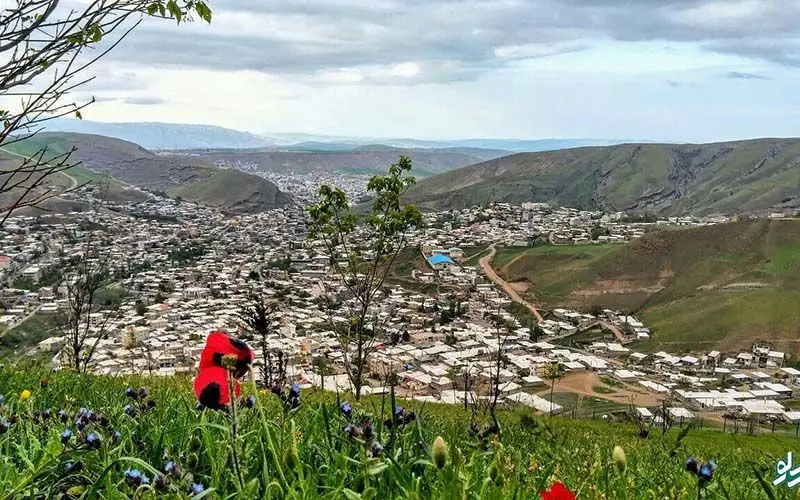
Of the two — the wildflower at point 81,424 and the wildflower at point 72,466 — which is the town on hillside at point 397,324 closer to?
the wildflower at point 81,424

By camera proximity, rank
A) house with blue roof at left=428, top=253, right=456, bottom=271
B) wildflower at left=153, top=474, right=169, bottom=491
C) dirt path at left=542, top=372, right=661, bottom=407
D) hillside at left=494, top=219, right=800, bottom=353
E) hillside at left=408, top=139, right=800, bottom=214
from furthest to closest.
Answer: hillside at left=408, top=139, right=800, bottom=214 < house with blue roof at left=428, top=253, right=456, bottom=271 < hillside at left=494, top=219, right=800, bottom=353 < dirt path at left=542, top=372, right=661, bottom=407 < wildflower at left=153, top=474, right=169, bottom=491

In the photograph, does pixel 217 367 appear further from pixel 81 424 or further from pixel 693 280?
pixel 693 280

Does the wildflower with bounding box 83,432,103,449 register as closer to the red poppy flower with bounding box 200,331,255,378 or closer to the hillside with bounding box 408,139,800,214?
the red poppy flower with bounding box 200,331,255,378

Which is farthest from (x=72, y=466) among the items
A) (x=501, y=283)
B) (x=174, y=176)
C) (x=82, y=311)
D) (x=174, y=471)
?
(x=174, y=176)

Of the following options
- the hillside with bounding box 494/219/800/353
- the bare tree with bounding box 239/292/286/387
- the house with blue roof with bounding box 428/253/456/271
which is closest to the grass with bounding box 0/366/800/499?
the bare tree with bounding box 239/292/286/387

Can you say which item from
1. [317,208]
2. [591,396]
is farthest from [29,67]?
[591,396]

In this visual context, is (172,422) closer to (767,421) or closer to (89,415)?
(89,415)
